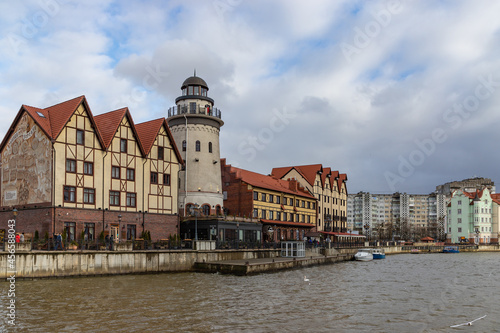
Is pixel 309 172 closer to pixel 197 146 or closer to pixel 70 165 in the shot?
pixel 197 146

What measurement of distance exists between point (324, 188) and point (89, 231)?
193ft

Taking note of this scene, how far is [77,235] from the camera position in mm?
46281

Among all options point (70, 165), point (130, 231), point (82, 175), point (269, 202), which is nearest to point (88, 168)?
point (82, 175)

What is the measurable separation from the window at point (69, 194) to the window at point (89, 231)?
2.84 m

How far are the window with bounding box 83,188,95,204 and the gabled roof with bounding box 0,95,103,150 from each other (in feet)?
17.0

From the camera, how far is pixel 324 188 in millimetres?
98062

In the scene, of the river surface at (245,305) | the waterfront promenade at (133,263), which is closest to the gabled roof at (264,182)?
the waterfront promenade at (133,263)

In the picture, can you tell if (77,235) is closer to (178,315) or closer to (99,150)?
(99,150)

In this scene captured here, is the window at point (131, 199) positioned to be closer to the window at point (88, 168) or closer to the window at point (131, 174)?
the window at point (131, 174)

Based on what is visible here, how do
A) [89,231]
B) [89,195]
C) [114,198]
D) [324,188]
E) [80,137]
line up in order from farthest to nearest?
[324,188] → [114,198] → [80,137] → [89,195] → [89,231]

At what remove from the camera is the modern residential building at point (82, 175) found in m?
46.0

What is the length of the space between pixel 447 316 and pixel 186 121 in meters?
45.3

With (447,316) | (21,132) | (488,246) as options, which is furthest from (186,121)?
(488,246)

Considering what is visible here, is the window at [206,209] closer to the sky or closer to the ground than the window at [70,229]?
closer to the sky
